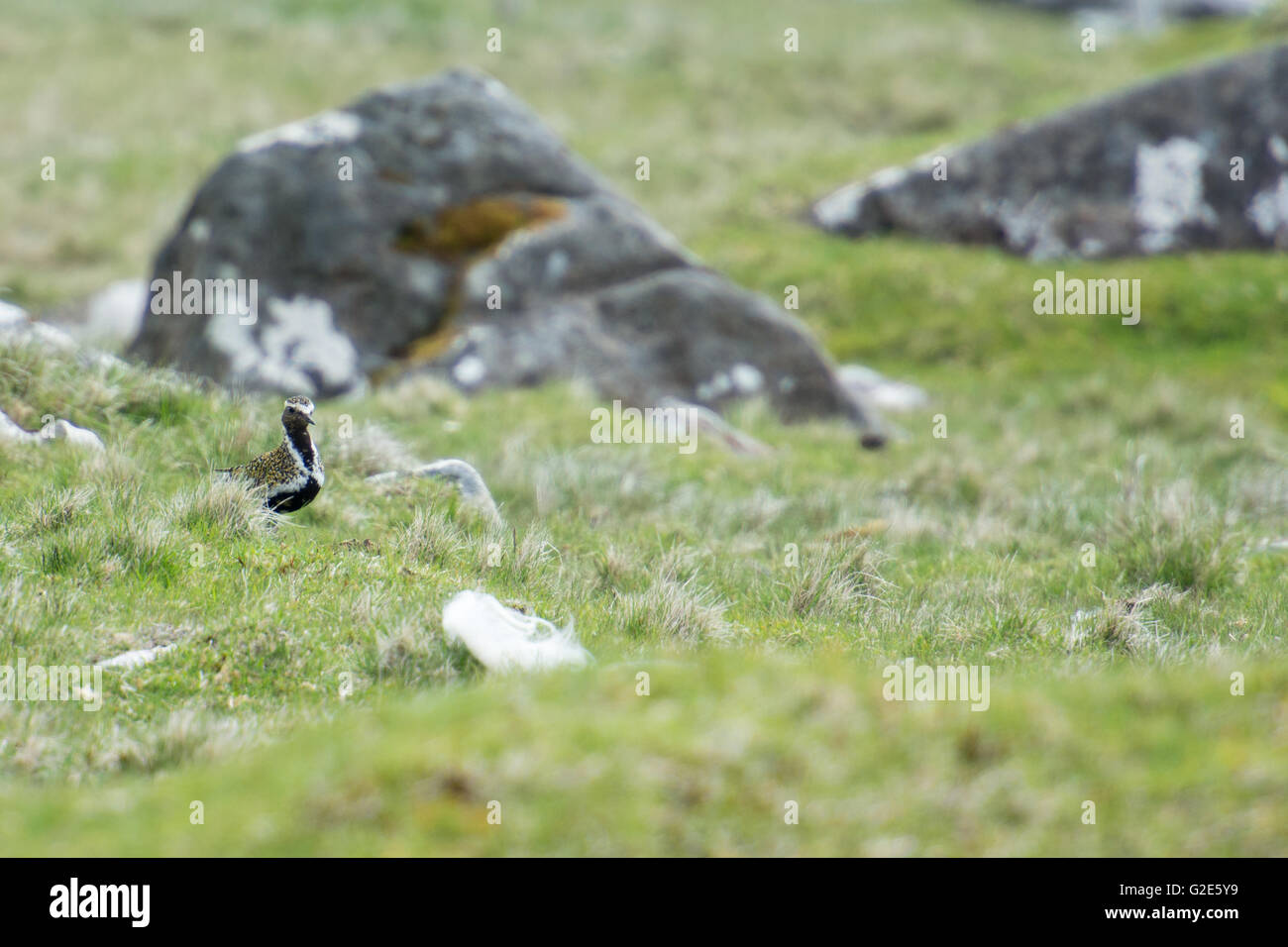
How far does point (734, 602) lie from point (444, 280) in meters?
7.32

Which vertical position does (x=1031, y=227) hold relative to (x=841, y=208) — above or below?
below

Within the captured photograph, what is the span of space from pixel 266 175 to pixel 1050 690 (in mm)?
10551

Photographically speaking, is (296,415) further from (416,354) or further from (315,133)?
(315,133)

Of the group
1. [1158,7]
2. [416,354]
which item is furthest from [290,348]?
[1158,7]

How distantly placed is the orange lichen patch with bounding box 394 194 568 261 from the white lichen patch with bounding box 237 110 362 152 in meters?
1.24

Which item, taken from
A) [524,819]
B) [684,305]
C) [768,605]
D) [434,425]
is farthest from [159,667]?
[684,305]

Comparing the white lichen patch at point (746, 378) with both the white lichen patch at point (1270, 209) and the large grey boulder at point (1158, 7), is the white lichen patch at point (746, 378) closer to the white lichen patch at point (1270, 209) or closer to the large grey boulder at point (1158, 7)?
the white lichen patch at point (1270, 209)

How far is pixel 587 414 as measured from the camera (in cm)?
1074

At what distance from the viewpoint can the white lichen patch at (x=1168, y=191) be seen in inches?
656

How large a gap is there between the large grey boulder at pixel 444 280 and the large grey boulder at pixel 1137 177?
5.90 metres

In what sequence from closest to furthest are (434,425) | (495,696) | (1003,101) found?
(495,696)
(434,425)
(1003,101)

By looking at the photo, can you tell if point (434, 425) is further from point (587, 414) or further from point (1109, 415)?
point (1109, 415)

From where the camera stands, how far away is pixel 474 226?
42.9 ft

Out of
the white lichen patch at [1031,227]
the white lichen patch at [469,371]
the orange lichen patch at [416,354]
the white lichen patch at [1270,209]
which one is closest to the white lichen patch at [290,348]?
the orange lichen patch at [416,354]
